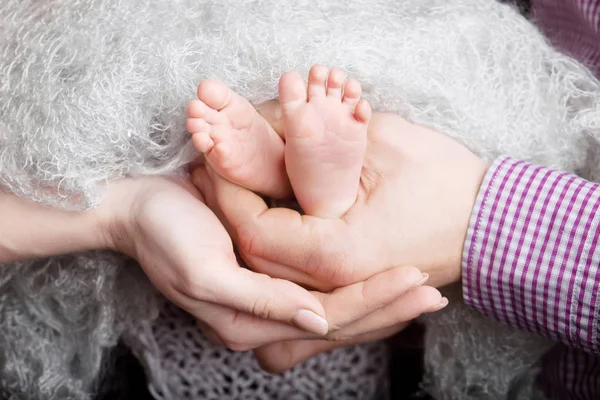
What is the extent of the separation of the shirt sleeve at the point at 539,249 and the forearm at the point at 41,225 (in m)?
0.35

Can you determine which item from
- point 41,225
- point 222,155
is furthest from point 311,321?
point 41,225

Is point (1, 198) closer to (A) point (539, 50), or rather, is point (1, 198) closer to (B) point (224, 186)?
(B) point (224, 186)

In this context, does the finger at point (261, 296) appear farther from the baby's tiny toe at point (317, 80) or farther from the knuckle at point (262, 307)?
the baby's tiny toe at point (317, 80)

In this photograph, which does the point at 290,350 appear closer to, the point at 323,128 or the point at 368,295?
the point at 368,295

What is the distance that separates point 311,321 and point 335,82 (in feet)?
0.63

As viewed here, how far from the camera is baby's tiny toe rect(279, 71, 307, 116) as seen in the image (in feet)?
1.82

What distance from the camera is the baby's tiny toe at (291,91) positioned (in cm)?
56

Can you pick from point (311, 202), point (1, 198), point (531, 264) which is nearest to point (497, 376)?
point (531, 264)

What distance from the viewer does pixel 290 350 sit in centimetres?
70

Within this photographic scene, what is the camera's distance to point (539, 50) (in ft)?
2.36

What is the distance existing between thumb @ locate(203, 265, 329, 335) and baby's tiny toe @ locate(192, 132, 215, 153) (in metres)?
0.10

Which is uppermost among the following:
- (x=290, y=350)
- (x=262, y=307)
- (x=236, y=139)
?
(x=236, y=139)

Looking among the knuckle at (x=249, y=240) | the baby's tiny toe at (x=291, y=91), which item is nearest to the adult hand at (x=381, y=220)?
the knuckle at (x=249, y=240)

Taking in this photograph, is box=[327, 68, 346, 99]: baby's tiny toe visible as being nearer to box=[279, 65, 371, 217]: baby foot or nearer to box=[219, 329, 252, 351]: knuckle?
box=[279, 65, 371, 217]: baby foot
